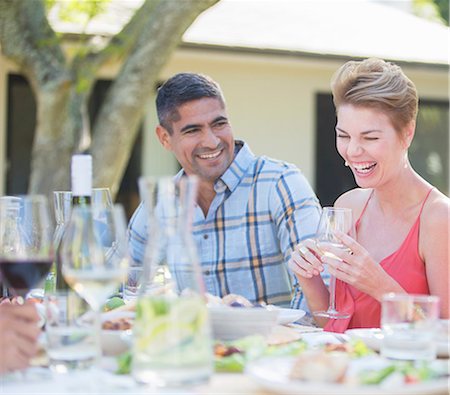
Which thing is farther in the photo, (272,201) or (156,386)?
(272,201)

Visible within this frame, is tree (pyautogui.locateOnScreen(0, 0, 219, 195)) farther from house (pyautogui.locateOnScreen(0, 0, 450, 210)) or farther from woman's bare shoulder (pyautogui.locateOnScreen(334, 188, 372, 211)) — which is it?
woman's bare shoulder (pyautogui.locateOnScreen(334, 188, 372, 211))

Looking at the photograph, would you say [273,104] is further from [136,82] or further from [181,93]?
[181,93]

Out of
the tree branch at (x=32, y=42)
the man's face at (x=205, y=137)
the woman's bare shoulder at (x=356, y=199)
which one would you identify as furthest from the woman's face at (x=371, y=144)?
the tree branch at (x=32, y=42)

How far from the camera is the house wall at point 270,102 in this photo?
35.9ft

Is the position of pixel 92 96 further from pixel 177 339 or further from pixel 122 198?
pixel 177 339

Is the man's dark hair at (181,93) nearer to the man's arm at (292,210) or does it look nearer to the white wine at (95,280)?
the man's arm at (292,210)

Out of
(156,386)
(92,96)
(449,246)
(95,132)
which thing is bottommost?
(156,386)

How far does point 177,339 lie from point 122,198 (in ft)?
29.2

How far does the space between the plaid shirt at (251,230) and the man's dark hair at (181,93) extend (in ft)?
1.01

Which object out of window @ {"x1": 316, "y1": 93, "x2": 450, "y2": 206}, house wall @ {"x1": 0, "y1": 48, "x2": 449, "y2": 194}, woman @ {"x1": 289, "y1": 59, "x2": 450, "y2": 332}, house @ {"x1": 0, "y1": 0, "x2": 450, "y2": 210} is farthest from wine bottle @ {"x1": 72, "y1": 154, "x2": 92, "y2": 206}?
window @ {"x1": 316, "y1": 93, "x2": 450, "y2": 206}

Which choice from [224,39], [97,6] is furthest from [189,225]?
[224,39]

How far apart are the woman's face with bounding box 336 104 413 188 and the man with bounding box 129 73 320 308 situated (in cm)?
55

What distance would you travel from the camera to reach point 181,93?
12.9ft

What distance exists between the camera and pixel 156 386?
1892 millimetres
